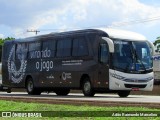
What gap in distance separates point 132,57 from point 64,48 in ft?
12.9

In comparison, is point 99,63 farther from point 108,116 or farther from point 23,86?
point 108,116

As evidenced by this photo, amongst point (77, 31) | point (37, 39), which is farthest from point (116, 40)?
point (37, 39)

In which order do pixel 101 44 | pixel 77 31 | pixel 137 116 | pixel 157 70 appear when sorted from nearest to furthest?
pixel 137 116, pixel 101 44, pixel 77 31, pixel 157 70

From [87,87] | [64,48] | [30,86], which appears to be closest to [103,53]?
[87,87]

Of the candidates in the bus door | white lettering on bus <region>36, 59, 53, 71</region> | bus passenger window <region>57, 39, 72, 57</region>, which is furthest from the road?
white lettering on bus <region>36, 59, 53, 71</region>

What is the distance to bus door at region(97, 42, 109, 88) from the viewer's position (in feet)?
75.6

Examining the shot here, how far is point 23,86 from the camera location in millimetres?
29469

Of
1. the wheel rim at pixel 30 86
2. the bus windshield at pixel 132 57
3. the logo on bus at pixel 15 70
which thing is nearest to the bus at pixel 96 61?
the bus windshield at pixel 132 57

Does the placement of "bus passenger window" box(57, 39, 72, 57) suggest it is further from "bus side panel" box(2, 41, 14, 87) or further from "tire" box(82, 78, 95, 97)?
"bus side panel" box(2, 41, 14, 87)

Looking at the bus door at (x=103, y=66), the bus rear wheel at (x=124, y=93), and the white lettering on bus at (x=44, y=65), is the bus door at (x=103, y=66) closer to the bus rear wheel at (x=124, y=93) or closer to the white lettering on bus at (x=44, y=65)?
the bus rear wheel at (x=124, y=93)

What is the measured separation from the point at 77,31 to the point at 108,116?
1330cm

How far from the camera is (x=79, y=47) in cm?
2428

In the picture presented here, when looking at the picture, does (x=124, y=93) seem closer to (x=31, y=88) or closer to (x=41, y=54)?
(x=41, y=54)

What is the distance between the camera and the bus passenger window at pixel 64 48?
25141 millimetres
